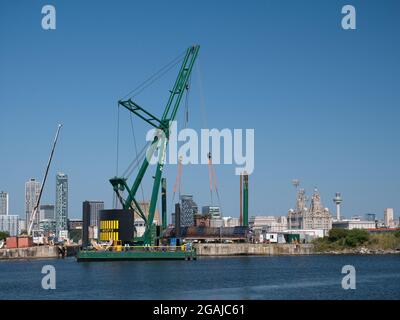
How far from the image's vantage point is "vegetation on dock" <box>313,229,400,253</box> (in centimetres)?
15362

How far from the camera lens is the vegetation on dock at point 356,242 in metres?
154

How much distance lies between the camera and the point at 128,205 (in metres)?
104

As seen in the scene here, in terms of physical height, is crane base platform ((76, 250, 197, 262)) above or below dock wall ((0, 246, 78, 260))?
above

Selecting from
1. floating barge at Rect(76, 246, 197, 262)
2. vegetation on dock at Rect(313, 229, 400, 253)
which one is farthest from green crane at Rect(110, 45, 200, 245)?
vegetation on dock at Rect(313, 229, 400, 253)

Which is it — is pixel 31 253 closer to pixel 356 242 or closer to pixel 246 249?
pixel 246 249

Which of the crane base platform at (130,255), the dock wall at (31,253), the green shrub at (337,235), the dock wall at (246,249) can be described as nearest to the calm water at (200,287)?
the crane base platform at (130,255)

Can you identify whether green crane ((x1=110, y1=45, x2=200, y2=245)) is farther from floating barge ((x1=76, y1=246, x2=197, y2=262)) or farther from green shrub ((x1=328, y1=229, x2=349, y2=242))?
green shrub ((x1=328, y1=229, x2=349, y2=242))

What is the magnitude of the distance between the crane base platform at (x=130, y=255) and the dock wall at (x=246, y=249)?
111ft

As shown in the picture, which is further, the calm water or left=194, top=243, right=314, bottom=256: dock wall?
left=194, top=243, right=314, bottom=256: dock wall

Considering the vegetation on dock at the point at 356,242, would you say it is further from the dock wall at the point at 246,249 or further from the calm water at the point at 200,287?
the calm water at the point at 200,287
